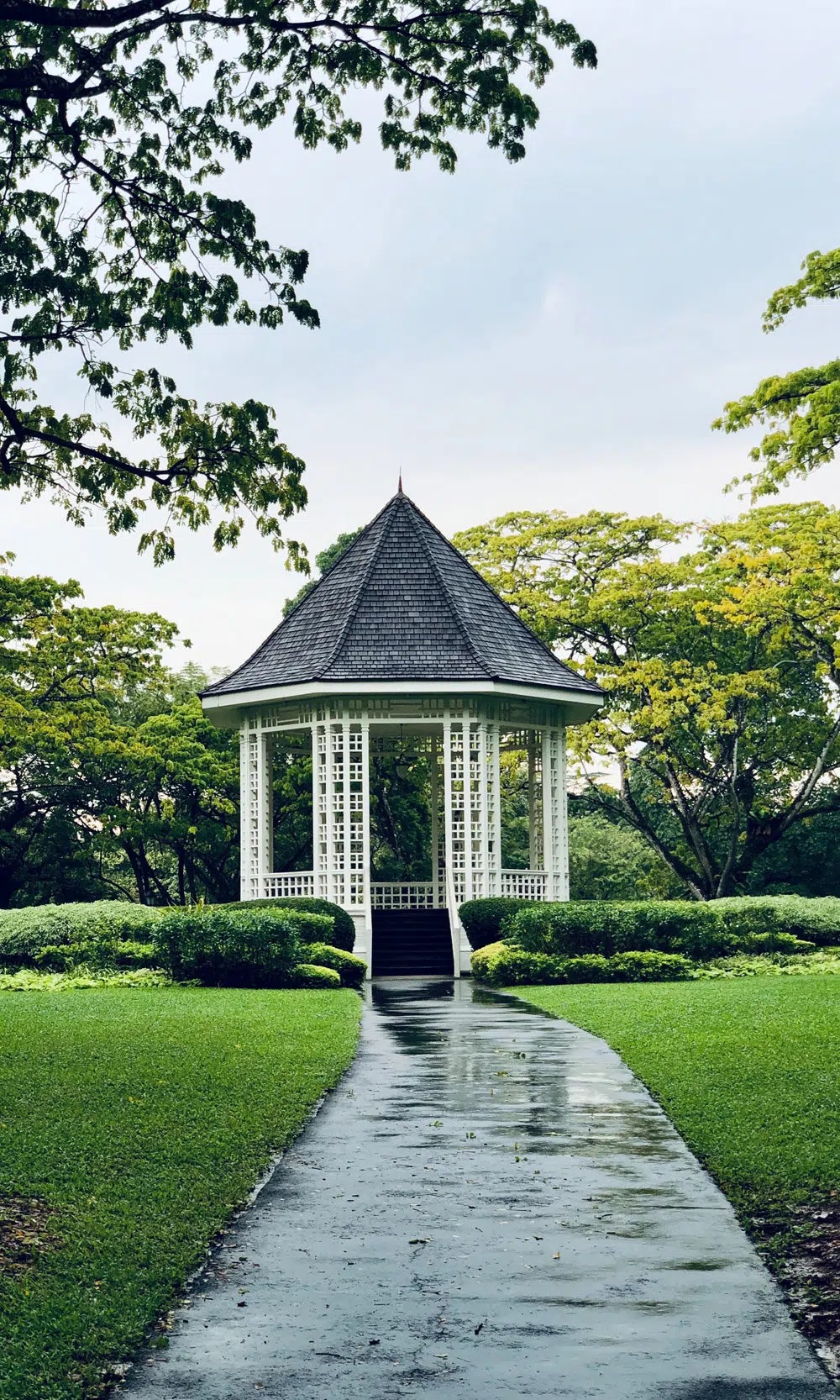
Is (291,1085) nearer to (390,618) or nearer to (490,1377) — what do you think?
(490,1377)

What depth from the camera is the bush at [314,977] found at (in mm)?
20672

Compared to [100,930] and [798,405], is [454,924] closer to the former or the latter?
[100,930]

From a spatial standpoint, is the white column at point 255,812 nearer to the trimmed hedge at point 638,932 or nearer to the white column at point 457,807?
the white column at point 457,807

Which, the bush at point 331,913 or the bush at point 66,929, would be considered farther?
the bush at point 66,929

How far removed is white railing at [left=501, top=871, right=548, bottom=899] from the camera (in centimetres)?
2619

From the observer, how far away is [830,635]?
33.9 meters

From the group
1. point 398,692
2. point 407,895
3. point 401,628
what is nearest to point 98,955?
point 398,692

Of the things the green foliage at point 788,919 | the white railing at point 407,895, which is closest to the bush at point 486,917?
the green foliage at point 788,919

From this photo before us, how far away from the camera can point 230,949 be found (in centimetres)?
2069

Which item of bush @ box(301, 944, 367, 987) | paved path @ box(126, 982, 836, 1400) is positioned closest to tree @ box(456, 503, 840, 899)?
bush @ box(301, 944, 367, 987)

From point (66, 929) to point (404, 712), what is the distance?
703cm

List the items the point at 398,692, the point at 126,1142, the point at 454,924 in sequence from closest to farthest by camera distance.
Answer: the point at 126,1142 → the point at 398,692 → the point at 454,924

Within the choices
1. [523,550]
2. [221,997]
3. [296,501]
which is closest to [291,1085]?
[296,501]

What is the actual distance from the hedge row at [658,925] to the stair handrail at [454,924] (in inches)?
20.3
